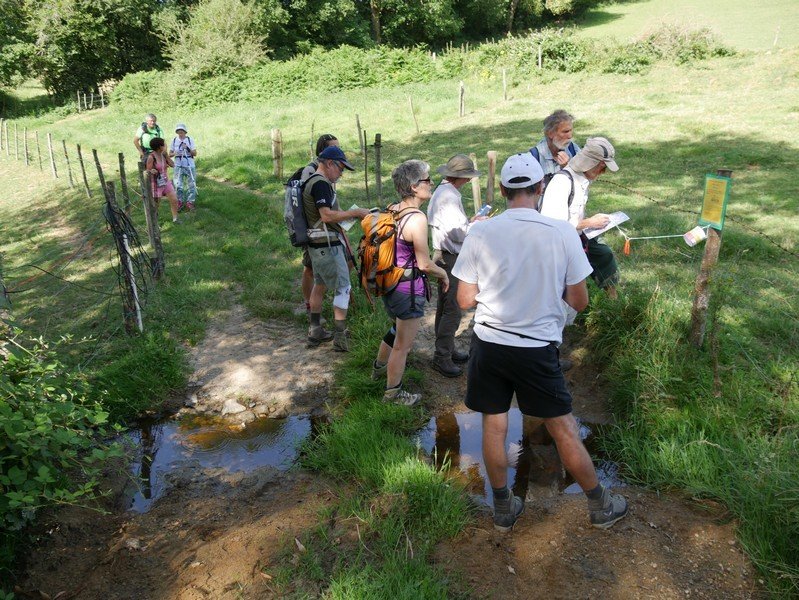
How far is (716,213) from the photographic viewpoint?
4.21 meters

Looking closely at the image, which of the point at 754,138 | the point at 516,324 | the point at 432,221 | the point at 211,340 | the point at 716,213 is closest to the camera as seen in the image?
the point at 516,324

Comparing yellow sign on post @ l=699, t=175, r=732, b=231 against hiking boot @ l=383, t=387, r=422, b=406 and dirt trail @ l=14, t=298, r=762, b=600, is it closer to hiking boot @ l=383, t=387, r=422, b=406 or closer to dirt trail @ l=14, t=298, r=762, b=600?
dirt trail @ l=14, t=298, r=762, b=600

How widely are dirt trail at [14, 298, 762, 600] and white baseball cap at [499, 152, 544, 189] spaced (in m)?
1.96

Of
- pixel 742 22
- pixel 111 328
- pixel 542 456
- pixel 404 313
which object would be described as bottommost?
pixel 542 456

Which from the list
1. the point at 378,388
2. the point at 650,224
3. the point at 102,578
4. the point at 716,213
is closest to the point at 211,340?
the point at 378,388

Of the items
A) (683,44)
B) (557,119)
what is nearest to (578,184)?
(557,119)

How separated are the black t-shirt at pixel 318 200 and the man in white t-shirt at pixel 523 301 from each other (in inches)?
92.2

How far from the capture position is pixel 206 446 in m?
4.61

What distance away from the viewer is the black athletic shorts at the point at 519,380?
9.92 feet

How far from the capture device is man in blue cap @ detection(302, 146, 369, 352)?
5.19 metres

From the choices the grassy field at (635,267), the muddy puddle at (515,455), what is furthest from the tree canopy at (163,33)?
the muddy puddle at (515,455)

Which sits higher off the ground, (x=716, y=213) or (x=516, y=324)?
(x=716, y=213)

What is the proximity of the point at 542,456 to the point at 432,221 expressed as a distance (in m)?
2.03

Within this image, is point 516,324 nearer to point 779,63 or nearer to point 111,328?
point 111,328
